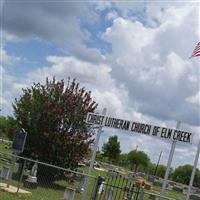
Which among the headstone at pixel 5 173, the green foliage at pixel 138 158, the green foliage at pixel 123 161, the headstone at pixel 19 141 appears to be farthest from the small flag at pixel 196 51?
the green foliage at pixel 138 158

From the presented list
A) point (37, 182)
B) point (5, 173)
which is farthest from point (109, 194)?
point (37, 182)

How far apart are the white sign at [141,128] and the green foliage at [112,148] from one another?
8953 cm

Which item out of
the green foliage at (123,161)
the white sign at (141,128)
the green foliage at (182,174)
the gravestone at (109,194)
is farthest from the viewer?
the green foliage at (182,174)

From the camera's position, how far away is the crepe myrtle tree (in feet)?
82.5

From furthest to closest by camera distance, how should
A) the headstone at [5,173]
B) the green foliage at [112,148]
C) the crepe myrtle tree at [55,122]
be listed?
the green foliage at [112,148] < the crepe myrtle tree at [55,122] < the headstone at [5,173]

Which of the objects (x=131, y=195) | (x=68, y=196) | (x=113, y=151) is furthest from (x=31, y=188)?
(x=113, y=151)

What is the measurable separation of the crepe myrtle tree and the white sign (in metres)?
6.10

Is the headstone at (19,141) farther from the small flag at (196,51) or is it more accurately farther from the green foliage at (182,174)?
the green foliage at (182,174)

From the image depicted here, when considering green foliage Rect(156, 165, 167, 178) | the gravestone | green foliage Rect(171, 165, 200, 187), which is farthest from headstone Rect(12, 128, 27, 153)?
green foliage Rect(156, 165, 167, 178)

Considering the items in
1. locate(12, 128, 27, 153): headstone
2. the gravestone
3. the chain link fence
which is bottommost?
the chain link fence

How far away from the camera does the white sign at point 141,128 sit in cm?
1552

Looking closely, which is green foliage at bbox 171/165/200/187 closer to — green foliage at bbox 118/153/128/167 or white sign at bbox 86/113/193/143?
green foliage at bbox 118/153/128/167

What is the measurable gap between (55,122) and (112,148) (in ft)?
277

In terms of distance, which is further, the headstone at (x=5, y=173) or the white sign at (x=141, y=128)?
the headstone at (x=5, y=173)
